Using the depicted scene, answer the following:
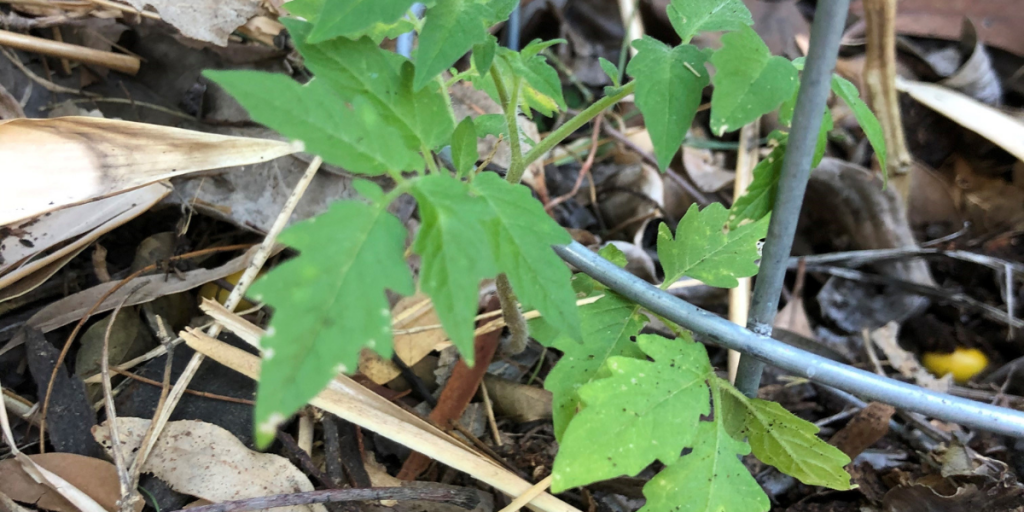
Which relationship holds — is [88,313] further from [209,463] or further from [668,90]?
[668,90]

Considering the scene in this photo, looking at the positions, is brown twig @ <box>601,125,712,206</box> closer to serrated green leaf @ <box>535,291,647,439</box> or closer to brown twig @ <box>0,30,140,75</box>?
serrated green leaf @ <box>535,291,647,439</box>

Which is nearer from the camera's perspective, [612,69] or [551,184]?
[612,69]

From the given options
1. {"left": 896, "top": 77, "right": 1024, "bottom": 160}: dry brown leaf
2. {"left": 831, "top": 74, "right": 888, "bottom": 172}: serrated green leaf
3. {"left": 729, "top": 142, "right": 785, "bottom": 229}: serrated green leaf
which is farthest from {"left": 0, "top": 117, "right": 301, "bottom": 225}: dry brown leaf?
{"left": 896, "top": 77, "right": 1024, "bottom": 160}: dry brown leaf

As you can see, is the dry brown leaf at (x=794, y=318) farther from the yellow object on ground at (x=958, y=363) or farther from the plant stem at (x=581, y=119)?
the plant stem at (x=581, y=119)

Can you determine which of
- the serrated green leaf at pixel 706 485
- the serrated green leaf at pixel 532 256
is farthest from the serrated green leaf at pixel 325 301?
the serrated green leaf at pixel 706 485

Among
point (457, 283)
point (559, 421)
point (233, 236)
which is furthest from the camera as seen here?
point (233, 236)

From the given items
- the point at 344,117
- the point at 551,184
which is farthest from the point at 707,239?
the point at 551,184

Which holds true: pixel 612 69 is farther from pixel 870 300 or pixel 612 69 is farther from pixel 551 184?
pixel 870 300
